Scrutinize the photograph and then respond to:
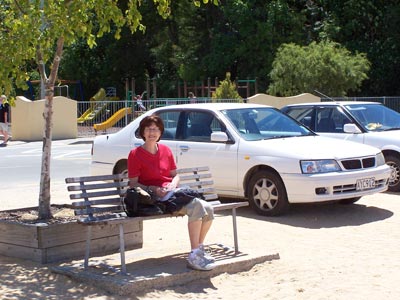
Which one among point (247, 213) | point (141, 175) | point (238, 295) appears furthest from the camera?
point (247, 213)

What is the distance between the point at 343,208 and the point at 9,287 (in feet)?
19.1

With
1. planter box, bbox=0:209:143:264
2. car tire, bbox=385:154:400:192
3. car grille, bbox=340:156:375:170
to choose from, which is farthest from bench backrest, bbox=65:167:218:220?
car tire, bbox=385:154:400:192

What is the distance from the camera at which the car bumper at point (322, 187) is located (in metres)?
9.95

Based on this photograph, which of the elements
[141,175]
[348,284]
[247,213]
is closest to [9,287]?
[141,175]

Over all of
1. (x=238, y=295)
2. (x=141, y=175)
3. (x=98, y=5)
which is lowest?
(x=238, y=295)

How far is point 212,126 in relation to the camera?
1132 centimetres

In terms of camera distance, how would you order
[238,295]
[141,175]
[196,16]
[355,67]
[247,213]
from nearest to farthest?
1. [238,295]
2. [141,175]
3. [247,213]
4. [355,67]
5. [196,16]

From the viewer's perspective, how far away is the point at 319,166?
397 inches

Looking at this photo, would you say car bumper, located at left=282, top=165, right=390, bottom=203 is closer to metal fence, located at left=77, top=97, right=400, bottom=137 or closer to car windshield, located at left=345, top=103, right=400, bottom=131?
car windshield, located at left=345, top=103, right=400, bottom=131

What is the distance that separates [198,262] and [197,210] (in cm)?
49

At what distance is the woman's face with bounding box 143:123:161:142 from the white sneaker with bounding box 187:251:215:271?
1.23 m

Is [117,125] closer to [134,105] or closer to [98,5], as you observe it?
[134,105]

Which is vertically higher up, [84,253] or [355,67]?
[355,67]

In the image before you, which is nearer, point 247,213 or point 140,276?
point 140,276
